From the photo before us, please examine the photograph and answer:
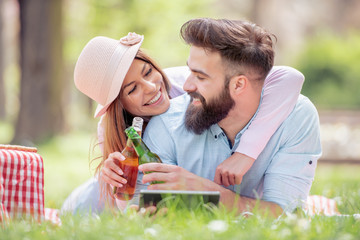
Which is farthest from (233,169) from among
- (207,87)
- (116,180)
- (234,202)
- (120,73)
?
(120,73)

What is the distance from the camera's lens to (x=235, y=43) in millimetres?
3930

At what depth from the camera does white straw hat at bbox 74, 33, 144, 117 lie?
162 inches

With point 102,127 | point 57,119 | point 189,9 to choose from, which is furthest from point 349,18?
point 102,127

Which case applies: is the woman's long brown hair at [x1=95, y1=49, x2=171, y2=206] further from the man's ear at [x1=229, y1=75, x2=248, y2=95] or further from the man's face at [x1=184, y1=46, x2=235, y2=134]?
the man's ear at [x1=229, y1=75, x2=248, y2=95]

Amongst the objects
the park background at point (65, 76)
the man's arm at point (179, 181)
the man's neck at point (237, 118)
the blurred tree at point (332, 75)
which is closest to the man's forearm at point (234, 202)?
the man's arm at point (179, 181)

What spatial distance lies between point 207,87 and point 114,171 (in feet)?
2.94

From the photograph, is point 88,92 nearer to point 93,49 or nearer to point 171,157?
point 93,49

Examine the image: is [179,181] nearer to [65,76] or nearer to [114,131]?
[114,131]

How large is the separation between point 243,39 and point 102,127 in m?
1.41

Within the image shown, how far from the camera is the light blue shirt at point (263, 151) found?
385 cm

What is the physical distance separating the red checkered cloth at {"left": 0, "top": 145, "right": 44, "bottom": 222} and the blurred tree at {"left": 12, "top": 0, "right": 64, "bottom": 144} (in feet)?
24.6

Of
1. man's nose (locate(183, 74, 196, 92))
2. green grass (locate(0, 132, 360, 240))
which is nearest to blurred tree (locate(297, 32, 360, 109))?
man's nose (locate(183, 74, 196, 92))

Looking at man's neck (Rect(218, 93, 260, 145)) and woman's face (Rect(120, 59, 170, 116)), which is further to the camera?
woman's face (Rect(120, 59, 170, 116))

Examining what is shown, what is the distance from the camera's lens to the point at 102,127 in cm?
459
